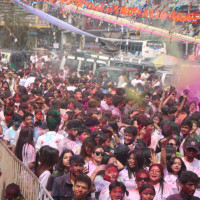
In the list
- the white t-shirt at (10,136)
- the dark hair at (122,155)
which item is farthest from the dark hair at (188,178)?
the white t-shirt at (10,136)

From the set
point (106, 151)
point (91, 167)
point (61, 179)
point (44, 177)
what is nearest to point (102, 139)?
point (106, 151)

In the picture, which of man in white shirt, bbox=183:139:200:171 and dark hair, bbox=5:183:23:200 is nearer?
dark hair, bbox=5:183:23:200

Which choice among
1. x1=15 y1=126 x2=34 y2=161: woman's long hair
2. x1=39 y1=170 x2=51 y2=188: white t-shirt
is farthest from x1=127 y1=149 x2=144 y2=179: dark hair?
x1=15 y1=126 x2=34 y2=161: woman's long hair

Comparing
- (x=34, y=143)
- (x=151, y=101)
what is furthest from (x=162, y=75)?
(x=34, y=143)

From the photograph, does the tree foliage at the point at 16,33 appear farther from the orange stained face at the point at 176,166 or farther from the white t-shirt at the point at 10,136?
the orange stained face at the point at 176,166

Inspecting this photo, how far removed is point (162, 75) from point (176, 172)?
31.2 feet

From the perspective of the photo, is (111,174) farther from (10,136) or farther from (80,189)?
(10,136)

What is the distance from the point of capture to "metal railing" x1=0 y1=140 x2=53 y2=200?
3.73 meters

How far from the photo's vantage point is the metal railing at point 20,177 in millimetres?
3730

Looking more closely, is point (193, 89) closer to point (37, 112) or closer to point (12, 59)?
point (37, 112)

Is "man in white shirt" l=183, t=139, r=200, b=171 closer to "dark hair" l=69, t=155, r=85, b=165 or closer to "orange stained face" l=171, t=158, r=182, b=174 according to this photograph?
"orange stained face" l=171, t=158, r=182, b=174

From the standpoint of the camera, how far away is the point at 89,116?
6.55 metres

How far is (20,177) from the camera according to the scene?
432 centimetres

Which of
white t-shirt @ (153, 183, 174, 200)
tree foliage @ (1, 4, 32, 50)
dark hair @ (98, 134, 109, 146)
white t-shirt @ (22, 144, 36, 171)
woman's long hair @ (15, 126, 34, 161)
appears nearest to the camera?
white t-shirt @ (153, 183, 174, 200)
